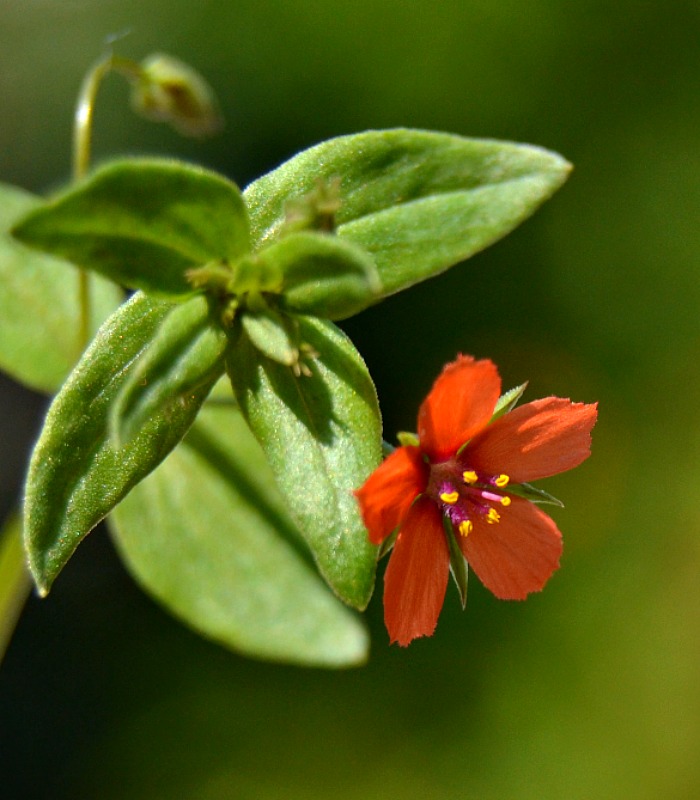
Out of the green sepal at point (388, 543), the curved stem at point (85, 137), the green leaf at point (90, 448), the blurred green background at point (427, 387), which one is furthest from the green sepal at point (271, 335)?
the blurred green background at point (427, 387)

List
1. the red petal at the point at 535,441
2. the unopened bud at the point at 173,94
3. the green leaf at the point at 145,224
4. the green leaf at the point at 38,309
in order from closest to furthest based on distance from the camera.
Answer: the green leaf at the point at 145,224
the red petal at the point at 535,441
the green leaf at the point at 38,309
the unopened bud at the point at 173,94

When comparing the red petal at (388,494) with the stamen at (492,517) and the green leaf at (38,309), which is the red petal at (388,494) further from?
the green leaf at (38,309)

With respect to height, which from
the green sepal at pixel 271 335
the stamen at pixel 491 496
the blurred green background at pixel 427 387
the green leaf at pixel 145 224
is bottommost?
the blurred green background at pixel 427 387

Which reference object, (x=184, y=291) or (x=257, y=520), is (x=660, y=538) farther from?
(x=184, y=291)

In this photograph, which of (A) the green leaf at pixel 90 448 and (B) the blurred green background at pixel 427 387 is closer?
(A) the green leaf at pixel 90 448

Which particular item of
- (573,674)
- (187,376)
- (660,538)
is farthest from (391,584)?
(660,538)

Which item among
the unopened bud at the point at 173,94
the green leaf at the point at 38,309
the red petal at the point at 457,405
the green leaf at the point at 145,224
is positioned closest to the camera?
the green leaf at the point at 145,224

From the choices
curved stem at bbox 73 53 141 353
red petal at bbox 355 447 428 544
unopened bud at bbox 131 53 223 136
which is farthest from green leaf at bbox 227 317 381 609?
unopened bud at bbox 131 53 223 136

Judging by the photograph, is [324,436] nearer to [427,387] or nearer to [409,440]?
[409,440]
